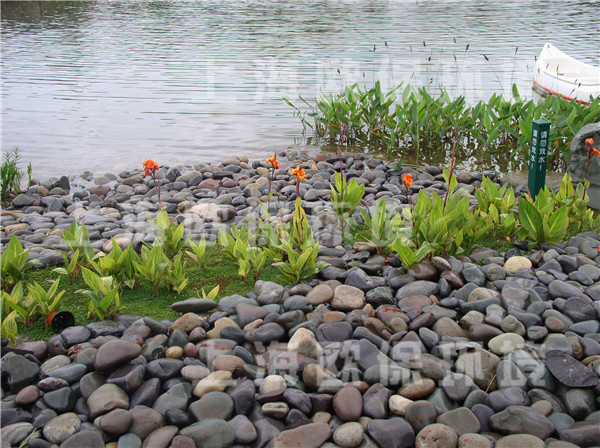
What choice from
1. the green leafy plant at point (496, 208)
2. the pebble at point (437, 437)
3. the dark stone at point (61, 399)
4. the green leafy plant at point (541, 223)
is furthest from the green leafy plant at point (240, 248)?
the green leafy plant at point (541, 223)

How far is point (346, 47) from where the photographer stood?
17562 millimetres

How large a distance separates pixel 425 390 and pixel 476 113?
5418mm

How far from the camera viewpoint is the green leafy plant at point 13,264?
158 inches

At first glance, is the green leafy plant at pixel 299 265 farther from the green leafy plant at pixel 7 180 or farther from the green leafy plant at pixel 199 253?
the green leafy plant at pixel 7 180

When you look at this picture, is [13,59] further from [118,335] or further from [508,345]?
[508,345]

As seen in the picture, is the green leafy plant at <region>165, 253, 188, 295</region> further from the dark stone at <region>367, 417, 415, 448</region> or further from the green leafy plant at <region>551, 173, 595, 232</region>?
the green leafy plant at <region>551, 173, 595, 232</region>

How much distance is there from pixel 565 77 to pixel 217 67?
886cm

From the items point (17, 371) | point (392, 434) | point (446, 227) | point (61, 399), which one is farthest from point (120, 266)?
point (446, 227)

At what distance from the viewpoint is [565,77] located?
36.2 ft

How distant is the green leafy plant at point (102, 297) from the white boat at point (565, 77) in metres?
8.82

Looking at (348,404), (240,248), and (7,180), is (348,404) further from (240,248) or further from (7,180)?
(7,180)

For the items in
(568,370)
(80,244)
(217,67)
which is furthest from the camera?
(217,67)

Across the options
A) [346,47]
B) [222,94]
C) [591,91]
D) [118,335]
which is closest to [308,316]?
[118,335]

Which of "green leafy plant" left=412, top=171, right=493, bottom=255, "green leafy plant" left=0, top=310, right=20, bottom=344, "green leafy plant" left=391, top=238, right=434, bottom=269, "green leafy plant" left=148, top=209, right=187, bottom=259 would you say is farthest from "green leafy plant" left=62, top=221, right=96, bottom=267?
"green leafy plant" left=412, top=171, right=493, bottom=255
